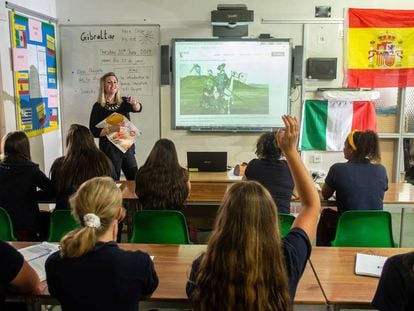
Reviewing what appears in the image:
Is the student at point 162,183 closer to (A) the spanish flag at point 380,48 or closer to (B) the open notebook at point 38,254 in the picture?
(B) the open notebook at point 38,254

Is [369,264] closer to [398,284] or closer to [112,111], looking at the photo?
[398,284]

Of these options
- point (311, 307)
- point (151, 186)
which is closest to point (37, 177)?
point (151, 186)

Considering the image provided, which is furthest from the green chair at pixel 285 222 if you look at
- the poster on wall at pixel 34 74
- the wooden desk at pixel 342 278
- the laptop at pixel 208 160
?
the poster on wall at pixel 34 74

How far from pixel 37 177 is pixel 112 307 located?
1681 mm

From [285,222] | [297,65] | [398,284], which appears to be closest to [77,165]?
[285,222]

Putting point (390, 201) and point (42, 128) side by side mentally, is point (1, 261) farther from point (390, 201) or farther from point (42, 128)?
point (42, 128)

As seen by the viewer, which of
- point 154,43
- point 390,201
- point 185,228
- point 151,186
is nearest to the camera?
point 185,228

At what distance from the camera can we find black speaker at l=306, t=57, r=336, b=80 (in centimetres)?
502

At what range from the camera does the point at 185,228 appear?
250cm

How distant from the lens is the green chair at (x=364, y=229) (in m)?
2.55

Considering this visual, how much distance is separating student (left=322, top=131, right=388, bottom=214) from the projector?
7.88 feet

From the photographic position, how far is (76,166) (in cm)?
287

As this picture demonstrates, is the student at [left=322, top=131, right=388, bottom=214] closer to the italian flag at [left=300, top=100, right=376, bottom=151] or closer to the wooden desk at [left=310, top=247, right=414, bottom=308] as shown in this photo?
the wooden desk at [left=310, top=247, right=414, bottom=308]

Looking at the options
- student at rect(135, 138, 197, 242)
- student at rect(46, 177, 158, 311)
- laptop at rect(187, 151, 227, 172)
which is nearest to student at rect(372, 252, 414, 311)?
student at rect(46, 177, 158, 311)
